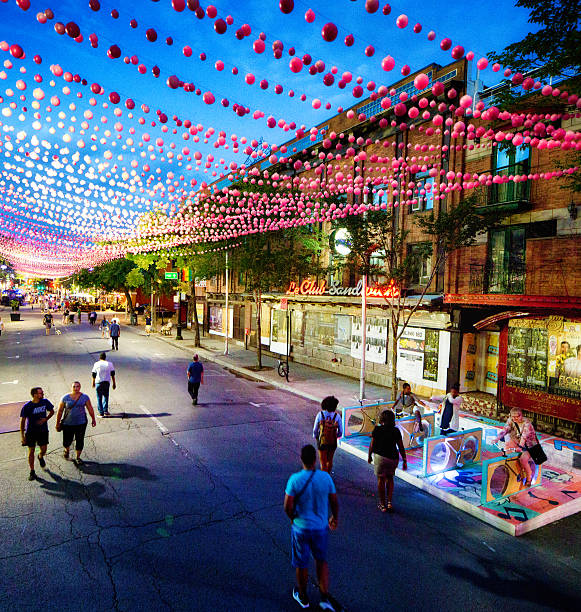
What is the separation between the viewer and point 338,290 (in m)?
20.4

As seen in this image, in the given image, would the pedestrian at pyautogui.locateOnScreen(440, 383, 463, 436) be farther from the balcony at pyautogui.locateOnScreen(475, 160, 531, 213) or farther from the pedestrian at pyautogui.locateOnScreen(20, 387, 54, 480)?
the pedestrian at pyautogui.locateOnScreen(20, 387, 54, 480)

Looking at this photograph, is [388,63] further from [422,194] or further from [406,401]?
[422,194]

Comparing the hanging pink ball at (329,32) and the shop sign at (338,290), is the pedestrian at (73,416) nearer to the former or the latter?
the hanging pink ball at (329,32)

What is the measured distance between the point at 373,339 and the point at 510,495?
12079 mm

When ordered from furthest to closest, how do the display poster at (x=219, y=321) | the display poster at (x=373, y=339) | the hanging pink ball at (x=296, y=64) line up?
the display poster at (x=219, y=321) < the display poster at (x=373, y=339) < the hanging pink ball at (x=296, y=64)

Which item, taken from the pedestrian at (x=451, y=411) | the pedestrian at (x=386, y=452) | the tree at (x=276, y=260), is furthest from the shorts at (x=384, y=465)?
the tree at (x=276, y=260)

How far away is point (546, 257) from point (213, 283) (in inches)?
1241

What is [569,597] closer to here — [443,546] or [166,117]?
[443,546]

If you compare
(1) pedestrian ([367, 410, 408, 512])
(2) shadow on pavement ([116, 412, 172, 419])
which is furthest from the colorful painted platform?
(2) shadow on pavement ([116, 412, 172, 419])

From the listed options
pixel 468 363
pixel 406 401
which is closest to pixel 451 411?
pixel 406 401

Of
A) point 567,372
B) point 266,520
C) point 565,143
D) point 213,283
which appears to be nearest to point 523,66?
point 565,143

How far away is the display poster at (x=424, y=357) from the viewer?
1593 centimetres

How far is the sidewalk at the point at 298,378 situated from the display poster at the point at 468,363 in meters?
3.04

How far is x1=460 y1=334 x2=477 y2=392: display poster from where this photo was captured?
1591 centimetres
